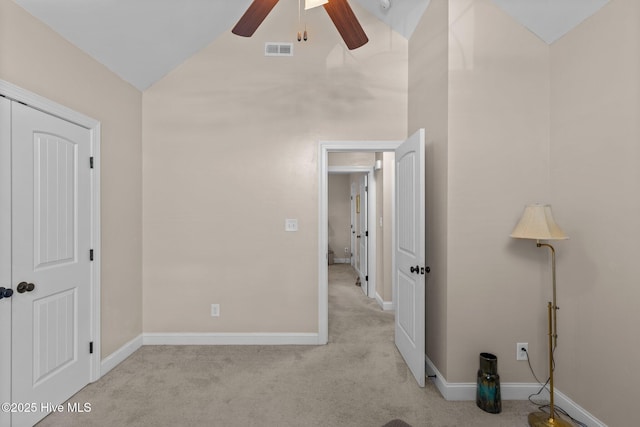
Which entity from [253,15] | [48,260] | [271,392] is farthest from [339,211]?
[253,15]

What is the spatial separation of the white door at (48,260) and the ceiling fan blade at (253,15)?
4.83 feet

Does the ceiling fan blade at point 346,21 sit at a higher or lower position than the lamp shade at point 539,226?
higher

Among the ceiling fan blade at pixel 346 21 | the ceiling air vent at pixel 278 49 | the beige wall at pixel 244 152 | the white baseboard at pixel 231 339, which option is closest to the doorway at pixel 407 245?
the beige wall at pixel 244 152

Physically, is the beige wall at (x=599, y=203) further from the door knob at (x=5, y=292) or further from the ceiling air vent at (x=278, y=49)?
the door knob at (x=5, y=292)

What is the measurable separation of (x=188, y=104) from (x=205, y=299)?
2.05 meters

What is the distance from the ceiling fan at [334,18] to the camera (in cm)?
166

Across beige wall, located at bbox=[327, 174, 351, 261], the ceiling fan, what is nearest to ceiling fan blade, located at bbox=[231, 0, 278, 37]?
the ceiling fan

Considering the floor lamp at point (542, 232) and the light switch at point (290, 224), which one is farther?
the light switch at point (290, 224)

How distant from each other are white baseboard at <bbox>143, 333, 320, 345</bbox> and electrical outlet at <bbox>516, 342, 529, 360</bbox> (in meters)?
1.77

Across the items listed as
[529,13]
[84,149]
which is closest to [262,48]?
[84,149]

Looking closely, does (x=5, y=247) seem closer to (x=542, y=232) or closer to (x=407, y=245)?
(x=407, y=245)

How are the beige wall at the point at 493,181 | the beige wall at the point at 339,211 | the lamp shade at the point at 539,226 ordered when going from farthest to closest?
1. the beige wall at the point at 339,211
2. the beige wall at the point at 493,181
3. the lamp shade at the point at 539,226

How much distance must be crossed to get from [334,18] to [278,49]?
1716mm

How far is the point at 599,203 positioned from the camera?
1.92m
